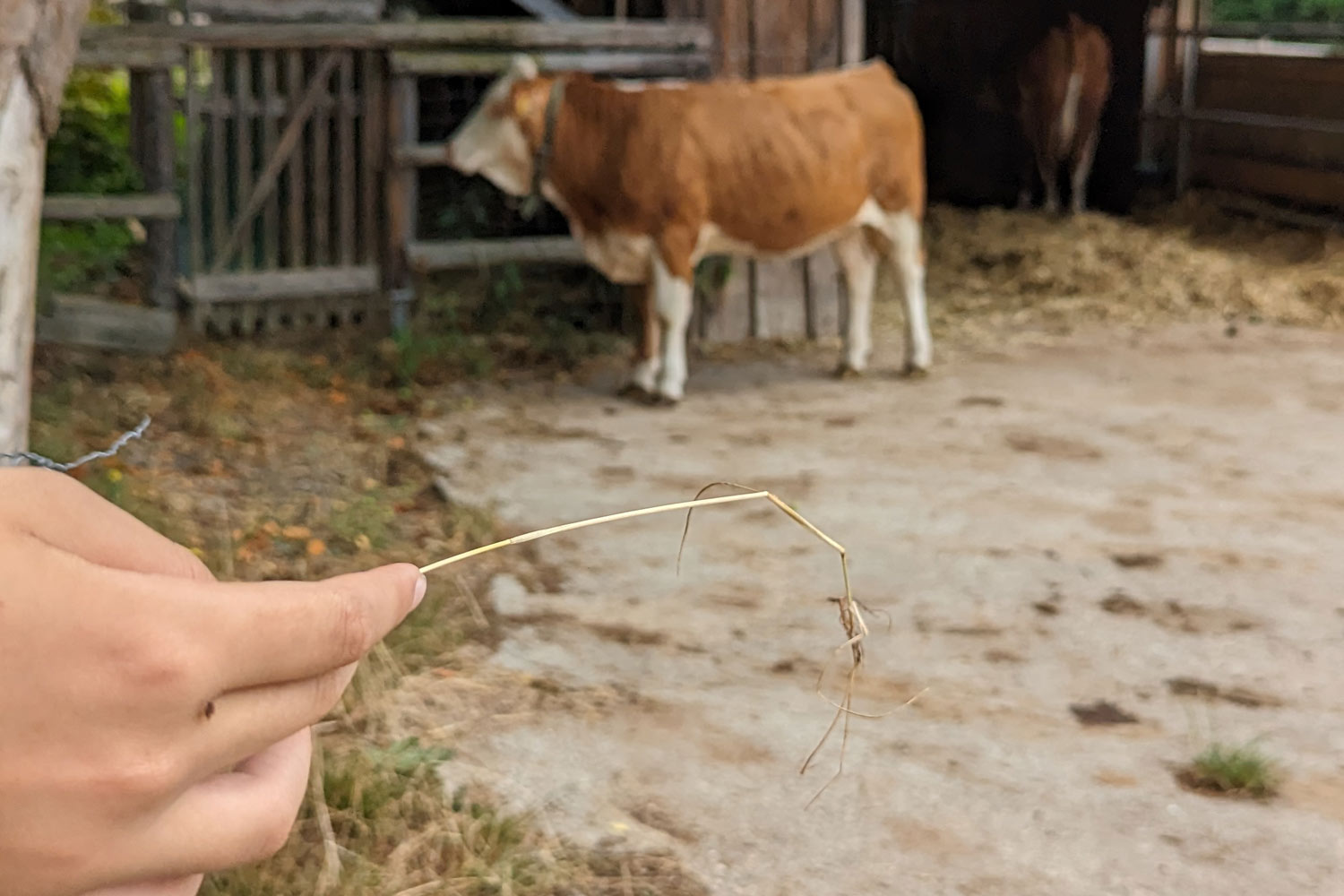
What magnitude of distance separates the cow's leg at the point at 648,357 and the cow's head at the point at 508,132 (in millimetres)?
736

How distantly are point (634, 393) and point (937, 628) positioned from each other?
2788 millimetres

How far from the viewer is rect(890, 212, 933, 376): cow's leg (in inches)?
256

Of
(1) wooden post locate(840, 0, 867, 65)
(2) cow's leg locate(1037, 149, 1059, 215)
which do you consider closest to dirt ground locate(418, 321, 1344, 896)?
(1) wooden post locate(840, 0, 867, 65)

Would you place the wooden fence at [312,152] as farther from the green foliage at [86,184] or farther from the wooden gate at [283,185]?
the green foliage at [86,184]

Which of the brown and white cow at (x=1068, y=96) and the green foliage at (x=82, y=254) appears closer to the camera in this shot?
the green foliage at (x=82, y=254)

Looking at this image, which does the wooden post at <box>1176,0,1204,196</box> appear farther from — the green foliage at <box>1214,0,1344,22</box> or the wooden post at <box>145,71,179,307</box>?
the wooden post at <box>145,71,179,307</box>

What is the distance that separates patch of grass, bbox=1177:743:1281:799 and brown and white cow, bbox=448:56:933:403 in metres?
3.56

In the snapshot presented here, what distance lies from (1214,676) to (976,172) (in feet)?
31.6

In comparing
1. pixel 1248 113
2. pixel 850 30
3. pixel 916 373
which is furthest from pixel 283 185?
pixel 1248 113

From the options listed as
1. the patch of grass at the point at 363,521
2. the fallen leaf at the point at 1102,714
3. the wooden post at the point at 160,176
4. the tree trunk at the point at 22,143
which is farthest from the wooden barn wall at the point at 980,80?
the tree trunk at the point at 22,143

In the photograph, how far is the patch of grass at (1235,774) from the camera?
259 centimetres

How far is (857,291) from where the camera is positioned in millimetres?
6605

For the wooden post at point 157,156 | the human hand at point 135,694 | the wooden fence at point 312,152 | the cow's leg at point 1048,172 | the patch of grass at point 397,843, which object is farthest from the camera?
the cow's leg at point 1048,172

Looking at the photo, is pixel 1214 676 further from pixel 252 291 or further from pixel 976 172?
pixel 976 172
